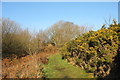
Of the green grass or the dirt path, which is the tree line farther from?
the green grass

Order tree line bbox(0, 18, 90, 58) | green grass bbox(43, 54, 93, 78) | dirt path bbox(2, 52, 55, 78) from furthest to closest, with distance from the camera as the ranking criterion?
tree line bbox(0, 18, 90, 58)
dirt path bbox(2, 52, 55, 78)
green grass bbox(43, 54, 93, 78)

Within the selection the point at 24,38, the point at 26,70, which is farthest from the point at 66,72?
the point at 24,38

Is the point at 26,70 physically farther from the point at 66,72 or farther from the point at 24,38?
the point at 24,38

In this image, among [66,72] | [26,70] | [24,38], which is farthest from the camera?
[24,38]

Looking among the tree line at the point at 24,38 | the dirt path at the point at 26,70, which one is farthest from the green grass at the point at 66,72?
the tree line at the point at 24,38

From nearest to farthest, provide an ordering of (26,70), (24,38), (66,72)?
1. (66,72)
2. (26,70)
3. (24,38)

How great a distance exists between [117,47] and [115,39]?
389mm

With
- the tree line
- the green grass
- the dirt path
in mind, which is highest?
the tree line

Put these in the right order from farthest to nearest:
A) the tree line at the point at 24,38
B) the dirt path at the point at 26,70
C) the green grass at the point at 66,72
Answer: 1. the tree line at the point at 24,38
2. the dirt path at the point at 26,70
3. the green grass at the point at 66,72

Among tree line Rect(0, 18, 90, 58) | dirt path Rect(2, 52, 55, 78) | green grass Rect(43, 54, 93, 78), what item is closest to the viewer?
green grass Rect(43, 54, 93, 78)

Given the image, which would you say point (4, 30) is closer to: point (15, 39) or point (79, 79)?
point (15, 39)

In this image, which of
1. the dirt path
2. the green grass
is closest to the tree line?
the dirt path

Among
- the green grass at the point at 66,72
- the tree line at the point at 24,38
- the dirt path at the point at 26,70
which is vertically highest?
the tree line at the point at 24,38

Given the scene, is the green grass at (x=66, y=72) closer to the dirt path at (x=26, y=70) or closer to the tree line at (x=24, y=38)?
the dirt path at (x=26, y=70)
